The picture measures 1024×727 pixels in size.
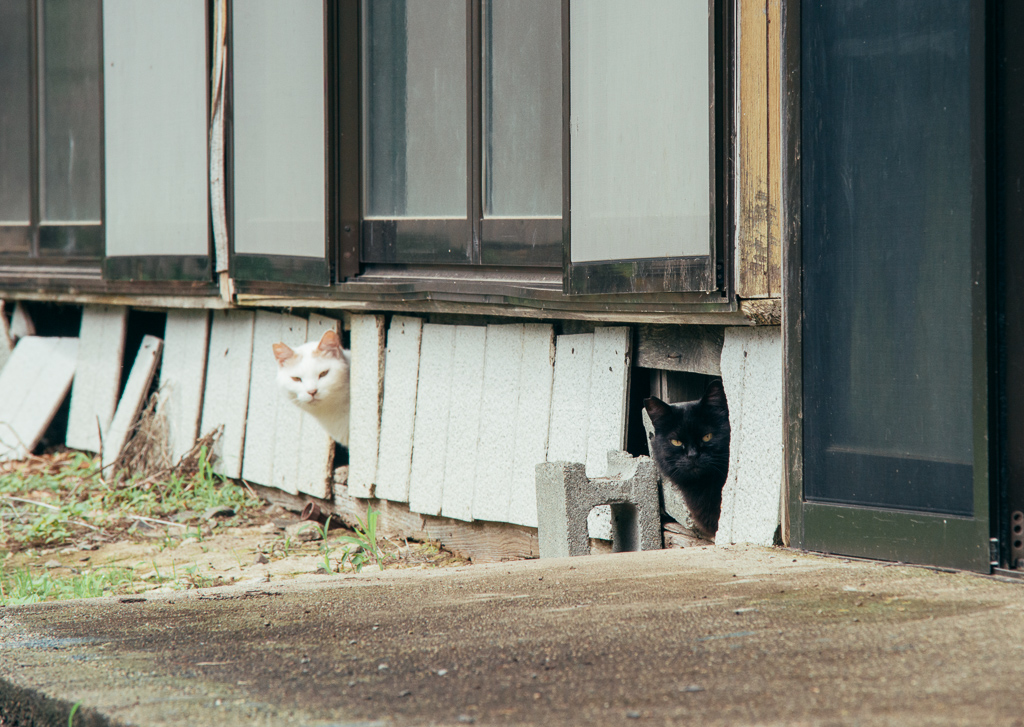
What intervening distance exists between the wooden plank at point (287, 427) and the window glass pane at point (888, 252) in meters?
3.12

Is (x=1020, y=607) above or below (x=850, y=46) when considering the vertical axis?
below

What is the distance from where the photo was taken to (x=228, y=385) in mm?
5723

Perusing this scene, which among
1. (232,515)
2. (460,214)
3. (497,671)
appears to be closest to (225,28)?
(460,214)

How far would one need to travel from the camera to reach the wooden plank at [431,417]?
4.46m

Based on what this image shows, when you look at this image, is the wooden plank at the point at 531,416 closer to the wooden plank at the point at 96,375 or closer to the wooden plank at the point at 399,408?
the wooden plank at the point at 399,408

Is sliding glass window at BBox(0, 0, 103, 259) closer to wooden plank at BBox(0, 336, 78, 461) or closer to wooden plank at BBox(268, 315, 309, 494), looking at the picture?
wooden plank at BBox(0, 336, 78, 461)

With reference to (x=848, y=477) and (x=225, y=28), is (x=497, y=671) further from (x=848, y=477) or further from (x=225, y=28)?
(x=225, y=28)

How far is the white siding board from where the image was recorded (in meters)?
5.10

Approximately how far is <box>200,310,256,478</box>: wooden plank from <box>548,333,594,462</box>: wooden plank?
223 cm

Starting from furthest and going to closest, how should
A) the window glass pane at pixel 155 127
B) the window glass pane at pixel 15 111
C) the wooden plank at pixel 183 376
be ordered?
the window glass pane at pixel 15 111 < the wooden plank at pixel 183 376 < the window glass pane at pixel 155 127

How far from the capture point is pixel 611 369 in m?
3.72

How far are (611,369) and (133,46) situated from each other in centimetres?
367

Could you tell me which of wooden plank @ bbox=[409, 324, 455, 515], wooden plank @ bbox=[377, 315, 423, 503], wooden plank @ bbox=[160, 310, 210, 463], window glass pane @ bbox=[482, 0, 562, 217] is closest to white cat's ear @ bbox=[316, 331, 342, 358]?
wooden plank @ bbox=[377, 315, 423, 503]

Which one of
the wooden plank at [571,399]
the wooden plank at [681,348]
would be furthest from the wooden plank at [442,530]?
the wooden plank at [681,348]
